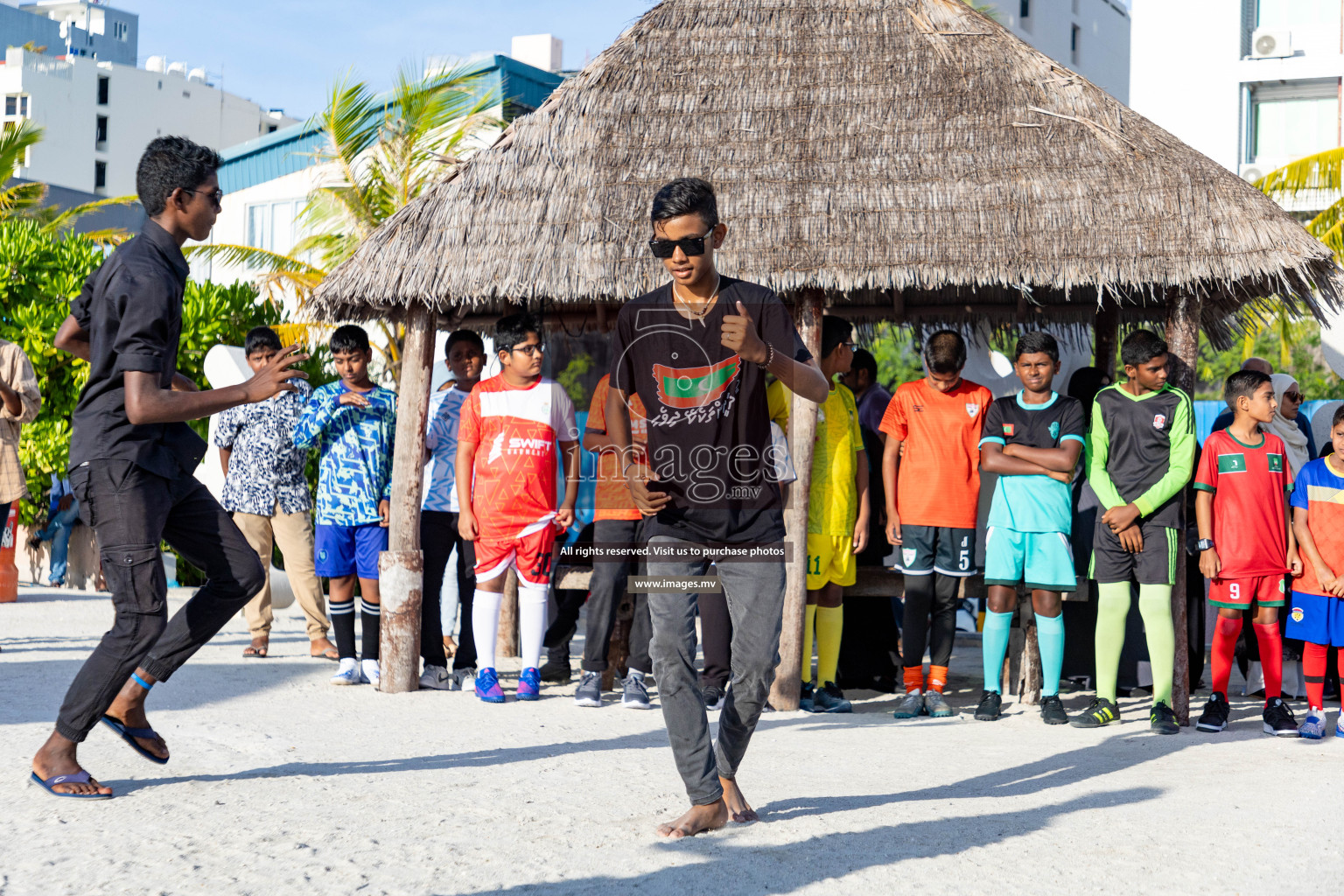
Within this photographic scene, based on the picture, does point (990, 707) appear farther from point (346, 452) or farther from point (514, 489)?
point (346, 452)

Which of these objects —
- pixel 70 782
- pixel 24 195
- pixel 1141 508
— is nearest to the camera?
pixel 70 782

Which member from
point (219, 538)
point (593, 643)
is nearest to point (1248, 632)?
point (593, 643)

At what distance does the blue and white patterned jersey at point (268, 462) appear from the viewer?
7875 mm

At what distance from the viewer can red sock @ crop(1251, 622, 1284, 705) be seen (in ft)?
21.5

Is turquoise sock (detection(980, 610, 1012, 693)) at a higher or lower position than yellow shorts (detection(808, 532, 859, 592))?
lower

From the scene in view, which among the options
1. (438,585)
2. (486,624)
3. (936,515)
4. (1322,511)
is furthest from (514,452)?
(1322,511)

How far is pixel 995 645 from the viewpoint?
267 inches

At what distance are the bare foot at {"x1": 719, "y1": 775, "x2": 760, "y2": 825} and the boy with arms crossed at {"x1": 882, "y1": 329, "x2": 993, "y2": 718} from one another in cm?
282

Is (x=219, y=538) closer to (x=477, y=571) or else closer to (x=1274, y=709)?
(x=477, y=571)

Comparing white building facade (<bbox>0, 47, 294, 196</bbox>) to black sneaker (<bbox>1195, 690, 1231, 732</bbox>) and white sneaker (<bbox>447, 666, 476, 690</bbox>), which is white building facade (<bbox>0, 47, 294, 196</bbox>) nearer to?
white sneaker (<bbox>447, 666, 476, 690</bbox>)

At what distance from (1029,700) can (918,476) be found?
155cm

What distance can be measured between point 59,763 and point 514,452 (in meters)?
3.05

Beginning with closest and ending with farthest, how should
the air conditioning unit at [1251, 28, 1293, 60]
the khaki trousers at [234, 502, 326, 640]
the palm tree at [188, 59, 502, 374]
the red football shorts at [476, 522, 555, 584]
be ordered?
the red football shorts at [476, 522, 555, 584] < the khaki trousers at [234, 502, 326, 640] < the palm tree at [188, 59, 502, 374] < the air conditioning unit at [1251, 28, 1293, 60]

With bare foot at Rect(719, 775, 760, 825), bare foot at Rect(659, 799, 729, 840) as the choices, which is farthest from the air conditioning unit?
bare foot at Rect(659, 799, 729, 840)
